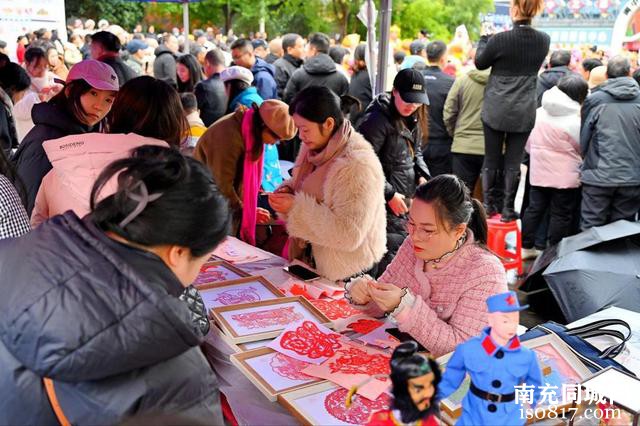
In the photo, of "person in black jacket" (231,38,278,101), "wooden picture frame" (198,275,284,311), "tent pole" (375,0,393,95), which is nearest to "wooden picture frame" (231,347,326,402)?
"wooden picture frame" (198,275,284,311)

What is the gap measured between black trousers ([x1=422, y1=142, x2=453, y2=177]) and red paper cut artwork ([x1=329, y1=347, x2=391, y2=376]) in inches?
153

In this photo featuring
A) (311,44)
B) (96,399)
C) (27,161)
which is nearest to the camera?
(96,399)

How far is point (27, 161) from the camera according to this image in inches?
94.3

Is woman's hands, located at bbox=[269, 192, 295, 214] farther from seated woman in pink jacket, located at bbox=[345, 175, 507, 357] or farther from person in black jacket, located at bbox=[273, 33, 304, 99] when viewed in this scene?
person in black jacket, located at bbox=[273, 33, 304, 99]

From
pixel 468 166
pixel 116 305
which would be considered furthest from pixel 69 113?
pixel 468 166

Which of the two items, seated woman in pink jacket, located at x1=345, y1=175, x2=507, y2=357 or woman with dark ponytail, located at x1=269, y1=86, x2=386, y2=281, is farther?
woman with dark ponytail, located at x1=269, y1=86, x2=386, y2=281

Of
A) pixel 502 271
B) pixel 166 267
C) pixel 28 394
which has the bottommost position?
pixel 502 271

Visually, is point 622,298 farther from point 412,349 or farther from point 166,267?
point 166,267

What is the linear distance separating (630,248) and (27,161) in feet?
9.99

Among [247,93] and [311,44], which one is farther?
[311,44]

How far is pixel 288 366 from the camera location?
163cm

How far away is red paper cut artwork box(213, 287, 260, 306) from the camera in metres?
2.09

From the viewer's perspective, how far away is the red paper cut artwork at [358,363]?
160 centimetres

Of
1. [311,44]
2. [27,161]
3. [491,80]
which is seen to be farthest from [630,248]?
[311,44]
